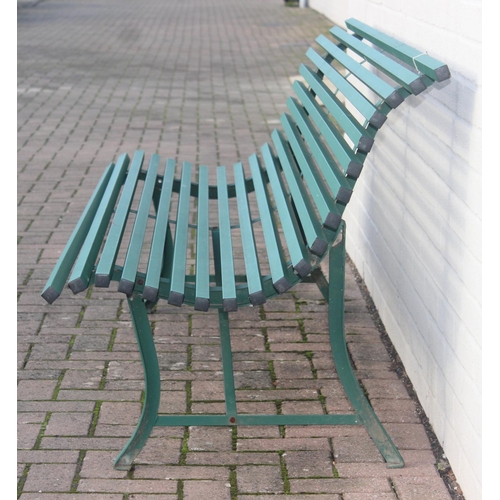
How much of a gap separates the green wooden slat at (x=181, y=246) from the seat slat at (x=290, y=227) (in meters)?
0.36

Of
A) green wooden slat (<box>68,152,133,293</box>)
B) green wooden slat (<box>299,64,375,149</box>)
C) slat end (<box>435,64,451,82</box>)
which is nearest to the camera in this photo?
slat end (<box>435,64,451,82</box>)

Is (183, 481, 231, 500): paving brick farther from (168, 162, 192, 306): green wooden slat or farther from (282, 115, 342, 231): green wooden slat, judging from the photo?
(282, 115, 342, 231): green wooden slat

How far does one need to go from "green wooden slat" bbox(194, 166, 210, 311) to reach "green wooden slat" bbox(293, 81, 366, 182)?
1.81ft

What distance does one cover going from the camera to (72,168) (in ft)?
22.0

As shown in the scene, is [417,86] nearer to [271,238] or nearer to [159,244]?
[271,238]

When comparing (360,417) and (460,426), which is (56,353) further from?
(460,426)

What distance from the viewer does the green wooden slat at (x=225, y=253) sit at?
2703 mm

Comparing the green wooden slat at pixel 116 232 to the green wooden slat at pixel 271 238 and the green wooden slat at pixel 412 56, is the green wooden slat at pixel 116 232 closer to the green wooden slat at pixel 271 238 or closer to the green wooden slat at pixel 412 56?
the green wooden slat at pixel 271 238

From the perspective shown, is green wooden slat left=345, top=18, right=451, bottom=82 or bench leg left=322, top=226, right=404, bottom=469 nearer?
green wooden slat left=345, top=18, right=451, bottom=82

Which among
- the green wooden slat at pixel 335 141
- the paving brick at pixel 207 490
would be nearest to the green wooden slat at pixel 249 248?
the green wooden slat at pixel 335 141

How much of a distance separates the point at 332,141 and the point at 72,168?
3.90 metres

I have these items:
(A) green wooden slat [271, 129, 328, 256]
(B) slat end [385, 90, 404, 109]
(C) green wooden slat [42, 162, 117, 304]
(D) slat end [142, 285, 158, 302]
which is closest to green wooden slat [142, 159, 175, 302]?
(D) slat end [142, 285, 158, 302]

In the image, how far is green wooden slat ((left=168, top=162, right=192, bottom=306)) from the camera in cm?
270

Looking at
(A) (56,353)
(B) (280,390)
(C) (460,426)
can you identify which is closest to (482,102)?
(C) (460,426)
